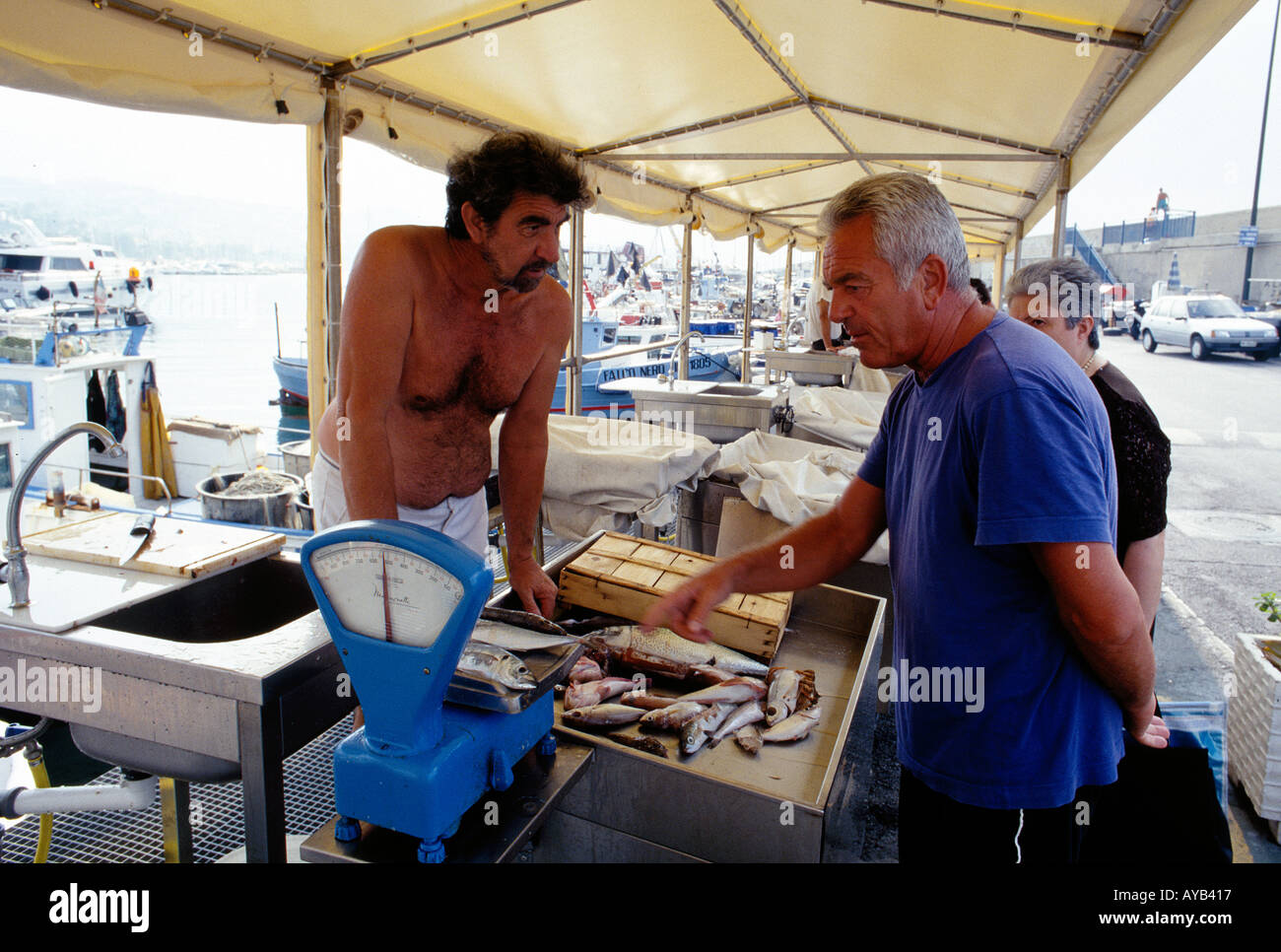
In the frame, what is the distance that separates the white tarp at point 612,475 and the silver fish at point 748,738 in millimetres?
1860

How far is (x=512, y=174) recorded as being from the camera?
2127 millimetres

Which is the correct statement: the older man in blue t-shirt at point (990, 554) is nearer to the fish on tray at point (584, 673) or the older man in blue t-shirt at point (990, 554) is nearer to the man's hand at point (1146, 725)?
the man's hand at point (1146, 725)

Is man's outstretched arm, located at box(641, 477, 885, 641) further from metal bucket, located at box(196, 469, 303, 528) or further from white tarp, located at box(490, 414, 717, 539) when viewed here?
metal bucket, located at box(196, 469, 303, 528)

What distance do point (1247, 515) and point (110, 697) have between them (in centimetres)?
1037

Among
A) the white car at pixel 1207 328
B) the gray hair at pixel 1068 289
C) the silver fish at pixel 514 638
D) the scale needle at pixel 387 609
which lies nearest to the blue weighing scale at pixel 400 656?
the scale needle at pixel 387 609

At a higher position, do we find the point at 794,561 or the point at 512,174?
the point at 512,174

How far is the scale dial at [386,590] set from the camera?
4.10 feet

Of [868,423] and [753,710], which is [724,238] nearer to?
[868,423]

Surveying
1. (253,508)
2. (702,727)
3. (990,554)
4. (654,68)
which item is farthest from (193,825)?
(654,68)

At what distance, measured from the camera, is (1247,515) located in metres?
8.65

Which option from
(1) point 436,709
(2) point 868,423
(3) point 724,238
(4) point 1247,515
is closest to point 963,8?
(2) point 868,423

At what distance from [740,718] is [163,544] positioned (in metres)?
1.75

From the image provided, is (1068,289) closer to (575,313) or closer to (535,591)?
(535,591)

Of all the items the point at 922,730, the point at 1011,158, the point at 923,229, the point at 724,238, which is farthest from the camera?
the point at 724,238
